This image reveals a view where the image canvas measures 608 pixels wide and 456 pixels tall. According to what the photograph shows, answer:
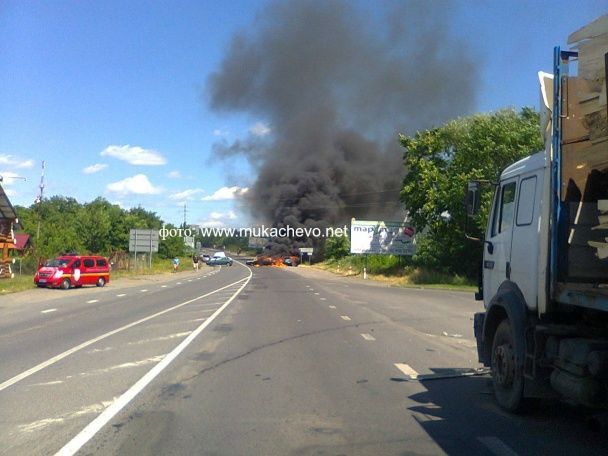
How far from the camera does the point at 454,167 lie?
4288 cm

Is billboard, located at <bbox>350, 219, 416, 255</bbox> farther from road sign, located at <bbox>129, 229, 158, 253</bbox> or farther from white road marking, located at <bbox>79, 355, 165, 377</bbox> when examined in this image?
white road marking, located at <bbox>79, 355, 165, 377</bbox>

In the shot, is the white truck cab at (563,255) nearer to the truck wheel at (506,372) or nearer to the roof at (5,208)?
the truck wheel at (506,372)

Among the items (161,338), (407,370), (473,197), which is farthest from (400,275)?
(473,197)

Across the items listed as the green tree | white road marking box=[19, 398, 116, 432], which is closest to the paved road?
white road marking box=[19, 398, 116, 432]

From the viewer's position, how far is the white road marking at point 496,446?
5.48 m

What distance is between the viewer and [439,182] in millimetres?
43062

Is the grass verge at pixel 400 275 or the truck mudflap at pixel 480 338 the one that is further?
the grass verge at pixel 400 275

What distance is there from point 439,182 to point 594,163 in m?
38.1

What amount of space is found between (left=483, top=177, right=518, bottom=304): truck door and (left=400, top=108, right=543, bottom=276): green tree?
25680 mm

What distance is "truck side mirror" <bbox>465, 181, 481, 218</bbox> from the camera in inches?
308

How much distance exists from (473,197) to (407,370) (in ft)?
9.52

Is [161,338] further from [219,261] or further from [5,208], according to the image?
[219,261]

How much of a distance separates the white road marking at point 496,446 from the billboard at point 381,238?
4553cm

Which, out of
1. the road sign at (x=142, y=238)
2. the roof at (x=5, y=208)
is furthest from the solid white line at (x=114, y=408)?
the road sign at (x=142, y=238)
